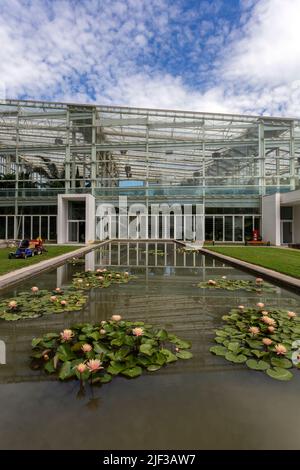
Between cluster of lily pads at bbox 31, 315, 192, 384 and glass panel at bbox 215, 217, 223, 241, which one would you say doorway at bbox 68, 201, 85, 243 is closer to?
glass panel at bbox 215, 217, 223, 241

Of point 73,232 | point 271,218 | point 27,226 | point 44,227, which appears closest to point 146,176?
point 73,232

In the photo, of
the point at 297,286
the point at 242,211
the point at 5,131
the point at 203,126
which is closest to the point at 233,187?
the point at 242,211

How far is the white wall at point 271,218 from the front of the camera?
23.6 m

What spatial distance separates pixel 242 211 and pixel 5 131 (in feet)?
85.6

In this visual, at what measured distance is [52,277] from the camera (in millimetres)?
8344

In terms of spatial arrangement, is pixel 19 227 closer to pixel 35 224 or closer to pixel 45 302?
pixel 35 224

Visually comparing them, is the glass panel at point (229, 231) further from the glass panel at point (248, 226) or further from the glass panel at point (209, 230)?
the glass panel at point (209, 230)

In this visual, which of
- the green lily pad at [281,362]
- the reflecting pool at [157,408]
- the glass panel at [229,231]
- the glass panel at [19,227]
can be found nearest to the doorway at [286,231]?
the glass panel at [229,231]

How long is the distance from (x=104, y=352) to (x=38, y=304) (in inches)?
106

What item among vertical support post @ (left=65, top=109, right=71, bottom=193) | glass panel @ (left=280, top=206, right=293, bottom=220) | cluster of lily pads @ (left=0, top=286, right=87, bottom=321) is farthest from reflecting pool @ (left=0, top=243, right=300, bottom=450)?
vertical support post @ (left=65, top=109, right=71, bottom=193)

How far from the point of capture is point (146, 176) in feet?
94.5

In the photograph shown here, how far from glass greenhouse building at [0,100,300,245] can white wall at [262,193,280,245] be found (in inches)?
38.4

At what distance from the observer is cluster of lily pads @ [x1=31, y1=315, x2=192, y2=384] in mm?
2787

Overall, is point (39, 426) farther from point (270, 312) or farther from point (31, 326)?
point (270, 312)
